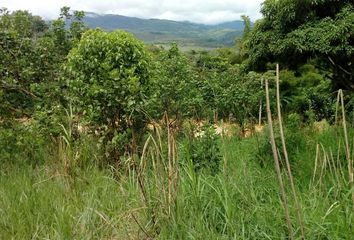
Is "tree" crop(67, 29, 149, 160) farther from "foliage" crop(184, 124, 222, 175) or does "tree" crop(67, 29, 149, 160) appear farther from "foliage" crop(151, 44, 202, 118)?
"foliage" crop(184, 124, 222, 175)

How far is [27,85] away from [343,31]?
3716 millimetres

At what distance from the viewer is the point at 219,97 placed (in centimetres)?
762

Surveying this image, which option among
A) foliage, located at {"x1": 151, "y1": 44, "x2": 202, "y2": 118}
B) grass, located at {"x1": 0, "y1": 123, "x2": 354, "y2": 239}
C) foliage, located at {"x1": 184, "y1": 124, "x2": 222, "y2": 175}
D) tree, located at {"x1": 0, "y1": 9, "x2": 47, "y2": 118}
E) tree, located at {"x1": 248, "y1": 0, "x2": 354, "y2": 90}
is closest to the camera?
grass, located at {"x1": 0, "y1": 123, "x2": 354, "y2": 239}

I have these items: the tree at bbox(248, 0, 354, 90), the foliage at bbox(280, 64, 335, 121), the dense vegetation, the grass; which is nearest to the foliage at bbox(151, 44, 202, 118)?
the dense vegetation

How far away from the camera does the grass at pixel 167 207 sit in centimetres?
236

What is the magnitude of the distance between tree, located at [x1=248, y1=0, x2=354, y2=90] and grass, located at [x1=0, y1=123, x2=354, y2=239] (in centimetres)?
184

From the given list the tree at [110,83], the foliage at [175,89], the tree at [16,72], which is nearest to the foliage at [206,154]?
the tree at [110,83]

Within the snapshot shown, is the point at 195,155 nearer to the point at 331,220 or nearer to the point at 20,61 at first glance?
the point at 331,220

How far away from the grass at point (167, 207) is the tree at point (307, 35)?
72.6 inches

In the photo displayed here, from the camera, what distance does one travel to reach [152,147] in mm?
3115

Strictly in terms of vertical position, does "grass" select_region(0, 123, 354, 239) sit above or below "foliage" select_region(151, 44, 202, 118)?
below

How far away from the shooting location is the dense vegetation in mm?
2457

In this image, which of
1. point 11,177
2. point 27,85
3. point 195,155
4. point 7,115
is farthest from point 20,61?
point 195,155

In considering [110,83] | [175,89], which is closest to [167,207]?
[110,83]
